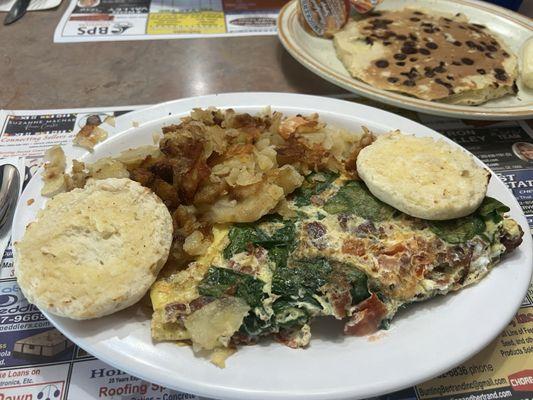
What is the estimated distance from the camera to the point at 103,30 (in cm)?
300

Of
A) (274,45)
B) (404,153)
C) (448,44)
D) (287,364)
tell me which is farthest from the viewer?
(274,45)

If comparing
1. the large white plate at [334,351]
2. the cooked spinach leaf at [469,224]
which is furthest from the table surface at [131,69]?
the cooked spinach leaf at [469,224]

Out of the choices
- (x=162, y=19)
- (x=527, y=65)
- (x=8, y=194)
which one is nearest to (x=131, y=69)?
(x=162, y=19)

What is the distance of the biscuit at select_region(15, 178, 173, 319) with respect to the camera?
1177 millimetres

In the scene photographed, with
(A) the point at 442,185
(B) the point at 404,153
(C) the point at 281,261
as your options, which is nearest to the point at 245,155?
(C) the point at 281,261

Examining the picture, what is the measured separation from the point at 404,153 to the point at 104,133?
3.73 feet

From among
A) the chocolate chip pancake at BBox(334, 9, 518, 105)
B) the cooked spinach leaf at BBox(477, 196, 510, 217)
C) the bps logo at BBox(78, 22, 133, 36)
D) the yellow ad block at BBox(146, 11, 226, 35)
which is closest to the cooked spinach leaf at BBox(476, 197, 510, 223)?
the cooked spinach leaf at BBox(477, 196, 510, 217)

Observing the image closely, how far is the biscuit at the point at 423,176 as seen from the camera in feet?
→ 4.61

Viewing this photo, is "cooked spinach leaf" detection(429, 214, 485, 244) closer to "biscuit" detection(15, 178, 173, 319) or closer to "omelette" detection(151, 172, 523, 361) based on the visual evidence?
"omelette" detection(151, 172, 523, 361)

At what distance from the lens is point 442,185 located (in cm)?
144

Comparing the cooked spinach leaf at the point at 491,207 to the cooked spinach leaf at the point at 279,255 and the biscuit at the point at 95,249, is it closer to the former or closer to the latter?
the cooked spinach leaf at the point at 279,255

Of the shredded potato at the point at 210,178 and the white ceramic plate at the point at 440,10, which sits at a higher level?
the shredded potato at the point at 210,178

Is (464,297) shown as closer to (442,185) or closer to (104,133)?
(442,185)

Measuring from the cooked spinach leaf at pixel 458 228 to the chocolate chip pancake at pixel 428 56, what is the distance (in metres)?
1.01
